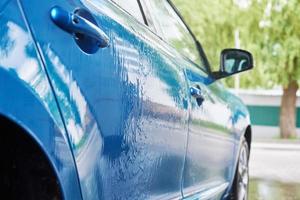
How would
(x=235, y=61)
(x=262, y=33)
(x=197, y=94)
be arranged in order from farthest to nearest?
(x=262, y=33) < (x=235, y=61) < (x=197, y=94)

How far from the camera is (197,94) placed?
324 cm

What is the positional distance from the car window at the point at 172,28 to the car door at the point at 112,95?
0.37m

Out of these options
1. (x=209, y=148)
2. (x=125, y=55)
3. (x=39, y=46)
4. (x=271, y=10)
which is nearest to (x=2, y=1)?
(x=39, y=46)

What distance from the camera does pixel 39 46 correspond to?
5.54 ft

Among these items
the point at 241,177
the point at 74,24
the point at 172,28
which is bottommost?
the point at 241,177

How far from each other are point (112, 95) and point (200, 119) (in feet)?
4.24

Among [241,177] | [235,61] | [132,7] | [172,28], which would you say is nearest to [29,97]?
[132,7]

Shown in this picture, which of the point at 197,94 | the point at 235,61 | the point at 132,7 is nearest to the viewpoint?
the point at 132,7

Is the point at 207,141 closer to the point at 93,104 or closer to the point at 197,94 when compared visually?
the point at 197,94

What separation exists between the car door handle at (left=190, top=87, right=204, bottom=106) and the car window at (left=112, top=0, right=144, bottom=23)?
0.52 metres

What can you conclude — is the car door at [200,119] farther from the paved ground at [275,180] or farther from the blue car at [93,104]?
the paved ground at [275,180]

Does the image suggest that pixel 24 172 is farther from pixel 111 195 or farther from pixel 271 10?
pixel 271 10

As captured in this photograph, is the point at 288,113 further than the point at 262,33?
Yes

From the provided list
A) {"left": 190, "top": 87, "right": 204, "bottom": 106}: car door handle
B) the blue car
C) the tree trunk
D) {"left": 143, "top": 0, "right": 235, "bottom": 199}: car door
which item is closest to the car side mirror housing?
{"left": 143, "top": 0, "right": 235, "bottom": 199}: car door
